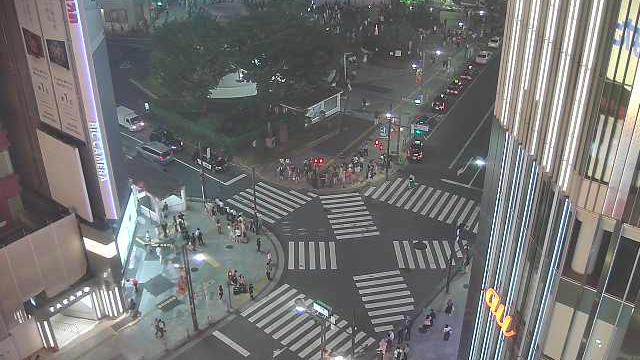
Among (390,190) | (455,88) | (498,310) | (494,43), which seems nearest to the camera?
(498,310)

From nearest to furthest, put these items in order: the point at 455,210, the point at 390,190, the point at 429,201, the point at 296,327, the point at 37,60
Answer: the point at 37,60, the point at 296,327, the point at 455,210, the point at 429,201, the point at 390,190

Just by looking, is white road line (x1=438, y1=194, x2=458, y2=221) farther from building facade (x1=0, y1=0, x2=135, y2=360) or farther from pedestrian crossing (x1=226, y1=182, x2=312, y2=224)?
building facade (x1=0, y1=0, x2=135, y2=360)

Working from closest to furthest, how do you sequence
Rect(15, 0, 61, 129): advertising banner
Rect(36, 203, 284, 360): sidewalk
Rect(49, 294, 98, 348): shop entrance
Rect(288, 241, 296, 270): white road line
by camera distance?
Rect(15, 0, 61, 129): advertising banner
Rect(36, 203, 284, 360): sidewalk
Rect(49, 294, 98, 348): shop entrance
Rect(288, 241, 296, 270): white road line

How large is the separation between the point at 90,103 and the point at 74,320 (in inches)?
593

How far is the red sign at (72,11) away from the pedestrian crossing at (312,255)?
22.6 meters

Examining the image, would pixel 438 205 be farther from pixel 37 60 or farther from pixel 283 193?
pixel 37 60

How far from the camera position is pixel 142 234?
46.8m

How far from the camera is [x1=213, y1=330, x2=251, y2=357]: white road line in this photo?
120 feet

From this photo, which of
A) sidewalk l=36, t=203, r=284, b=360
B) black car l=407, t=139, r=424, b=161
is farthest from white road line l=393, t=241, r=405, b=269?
black car l=407, t=139, r=424, b=161

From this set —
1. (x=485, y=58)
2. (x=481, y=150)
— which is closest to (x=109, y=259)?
(x=481, y=150)

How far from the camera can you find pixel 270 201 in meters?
52.2

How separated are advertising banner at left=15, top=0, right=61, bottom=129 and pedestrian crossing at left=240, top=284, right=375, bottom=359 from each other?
57.8ft

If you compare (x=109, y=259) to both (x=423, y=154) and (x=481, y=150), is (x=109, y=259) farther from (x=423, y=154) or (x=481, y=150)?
(x=481, y=150)

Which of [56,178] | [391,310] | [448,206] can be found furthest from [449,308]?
[56,178]
